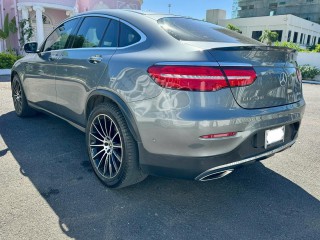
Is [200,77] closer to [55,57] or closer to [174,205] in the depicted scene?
[174,205]

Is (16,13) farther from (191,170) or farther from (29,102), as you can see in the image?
(191,170)

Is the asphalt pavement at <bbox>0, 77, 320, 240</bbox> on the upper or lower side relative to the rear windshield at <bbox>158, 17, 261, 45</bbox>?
lower

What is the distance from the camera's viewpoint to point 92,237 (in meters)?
2.15

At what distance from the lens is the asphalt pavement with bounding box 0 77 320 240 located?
2246 millimetres

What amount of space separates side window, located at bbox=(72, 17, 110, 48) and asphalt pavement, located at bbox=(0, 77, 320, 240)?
4.53ft

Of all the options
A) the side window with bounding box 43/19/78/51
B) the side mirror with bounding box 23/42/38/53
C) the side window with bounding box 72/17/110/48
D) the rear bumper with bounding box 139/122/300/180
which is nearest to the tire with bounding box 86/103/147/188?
the rear bumper with bounding box 139/122/300/180

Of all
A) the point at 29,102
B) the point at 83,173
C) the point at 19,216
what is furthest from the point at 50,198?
the point at 29,102

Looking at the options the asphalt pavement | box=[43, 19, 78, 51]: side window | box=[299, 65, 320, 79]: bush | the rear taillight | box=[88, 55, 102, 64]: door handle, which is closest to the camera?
the rear taillight

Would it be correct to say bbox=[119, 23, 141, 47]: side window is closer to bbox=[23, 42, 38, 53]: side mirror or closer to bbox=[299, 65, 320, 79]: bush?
bbox=[23, 42, 38, 53]: side mirror

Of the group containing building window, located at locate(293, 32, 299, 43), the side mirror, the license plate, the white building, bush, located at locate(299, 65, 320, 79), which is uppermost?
the white building

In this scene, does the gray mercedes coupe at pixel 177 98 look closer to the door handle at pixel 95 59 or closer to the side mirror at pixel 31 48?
the door handle at pixel 95 59

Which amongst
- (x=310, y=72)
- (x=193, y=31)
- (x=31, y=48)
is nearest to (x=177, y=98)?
(x=193, y=31)

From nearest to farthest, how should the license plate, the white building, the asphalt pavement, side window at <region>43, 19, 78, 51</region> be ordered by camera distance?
the asphalt pavement
the license plate
side window at <region>43, 19, 78, 51</region>
the white building

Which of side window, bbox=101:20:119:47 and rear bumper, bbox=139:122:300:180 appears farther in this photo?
side window, bbox=101:20:119:47
